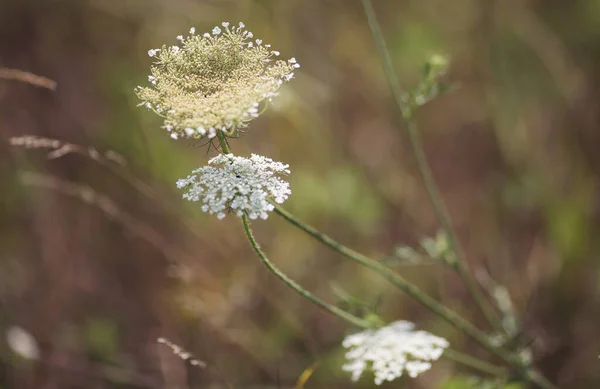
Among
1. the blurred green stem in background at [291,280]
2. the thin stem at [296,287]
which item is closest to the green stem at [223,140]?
the blurred green stem in background at [291,280]

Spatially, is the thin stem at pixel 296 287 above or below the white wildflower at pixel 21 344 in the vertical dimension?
below

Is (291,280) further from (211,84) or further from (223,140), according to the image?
(211,84)

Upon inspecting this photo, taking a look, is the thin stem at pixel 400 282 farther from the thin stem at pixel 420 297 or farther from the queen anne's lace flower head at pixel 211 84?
the queen anne's lace flower head at pixel 211 84

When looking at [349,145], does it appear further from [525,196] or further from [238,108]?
[238,108]

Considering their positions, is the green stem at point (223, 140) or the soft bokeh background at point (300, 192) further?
the soft bokeh background at point (300, 192)

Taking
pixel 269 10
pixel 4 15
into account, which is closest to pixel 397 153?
pixel 269 10

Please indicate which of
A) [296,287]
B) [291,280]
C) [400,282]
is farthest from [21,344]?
[400,282]
